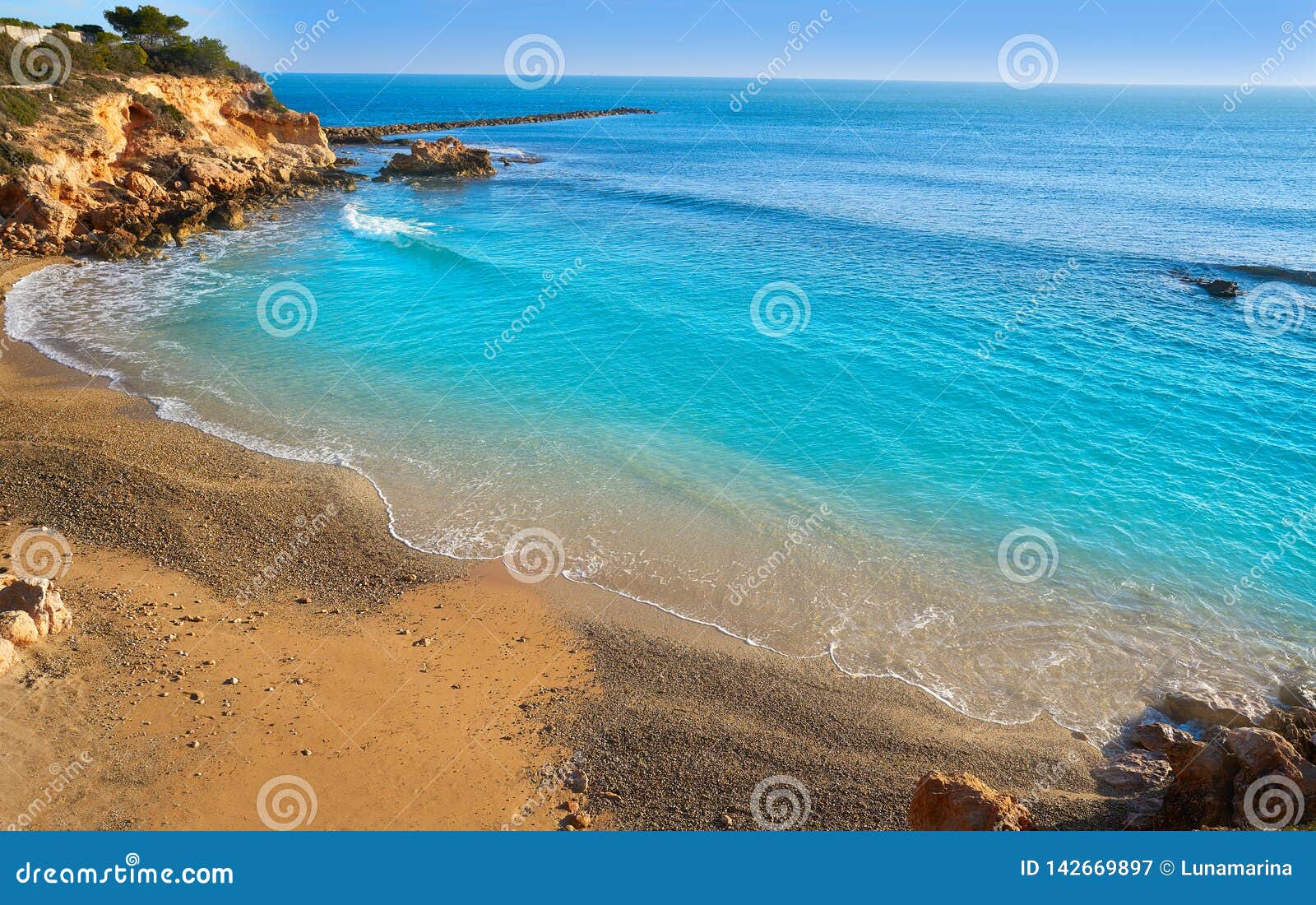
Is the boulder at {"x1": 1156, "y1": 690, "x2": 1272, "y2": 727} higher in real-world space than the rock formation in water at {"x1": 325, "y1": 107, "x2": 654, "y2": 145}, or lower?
lower

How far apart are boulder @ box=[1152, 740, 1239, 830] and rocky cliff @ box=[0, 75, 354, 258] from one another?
3985 centimetres

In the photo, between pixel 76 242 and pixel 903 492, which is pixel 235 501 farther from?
pixel 76 242

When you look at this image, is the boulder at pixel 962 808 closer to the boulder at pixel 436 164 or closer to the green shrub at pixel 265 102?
the green shrub at pixel 265 102

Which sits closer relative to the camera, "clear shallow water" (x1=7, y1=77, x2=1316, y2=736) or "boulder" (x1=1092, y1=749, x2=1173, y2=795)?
"boulder" (x1=1092, y1=749, x2=1173, y2=795)

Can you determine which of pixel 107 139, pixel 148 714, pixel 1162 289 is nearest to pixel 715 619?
pixel 148 714

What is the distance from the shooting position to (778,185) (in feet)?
175

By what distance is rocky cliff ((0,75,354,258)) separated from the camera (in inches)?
1212

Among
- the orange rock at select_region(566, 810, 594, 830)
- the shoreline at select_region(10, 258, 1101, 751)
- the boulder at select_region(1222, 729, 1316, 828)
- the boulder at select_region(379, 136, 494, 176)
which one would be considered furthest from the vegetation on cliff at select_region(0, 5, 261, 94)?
the boulder at select_region(1222, 729, 1316, 828)

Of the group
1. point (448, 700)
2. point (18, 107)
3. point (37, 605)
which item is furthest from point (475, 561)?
point (18, 107)

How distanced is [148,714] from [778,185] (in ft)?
170

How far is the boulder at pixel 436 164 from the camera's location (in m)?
59.3

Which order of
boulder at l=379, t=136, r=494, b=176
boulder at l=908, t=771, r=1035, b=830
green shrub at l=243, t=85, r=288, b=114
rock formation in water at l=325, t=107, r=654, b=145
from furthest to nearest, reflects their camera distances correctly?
rock formation in water at l=325, t=107, r=654, b=145
boulder at l=379, t=136, r=494, b=176
green shrub at l=243, t=85, r=288, b=114
boulder at l=908, t=771, r=1035, b=830

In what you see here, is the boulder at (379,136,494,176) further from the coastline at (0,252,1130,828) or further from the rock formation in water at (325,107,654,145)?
the coastline at (0,252,1130,828)

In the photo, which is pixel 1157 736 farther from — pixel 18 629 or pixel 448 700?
pixel 18 629
